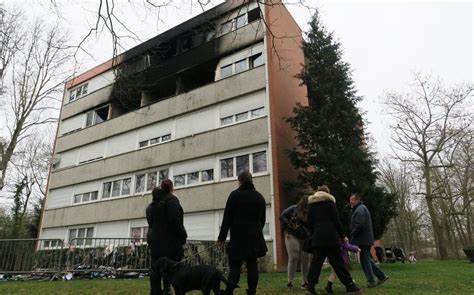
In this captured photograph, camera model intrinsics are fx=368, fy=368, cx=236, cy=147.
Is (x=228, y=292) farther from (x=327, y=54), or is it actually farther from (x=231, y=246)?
(x=327, y=54)

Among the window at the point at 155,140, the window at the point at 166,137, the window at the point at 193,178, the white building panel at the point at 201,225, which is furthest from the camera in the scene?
the window at the point at 155,140

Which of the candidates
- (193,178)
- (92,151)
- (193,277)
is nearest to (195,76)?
(193,178)

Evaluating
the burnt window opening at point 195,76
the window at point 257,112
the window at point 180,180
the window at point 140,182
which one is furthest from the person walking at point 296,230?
the window at point 140,182

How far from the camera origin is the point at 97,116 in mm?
28094

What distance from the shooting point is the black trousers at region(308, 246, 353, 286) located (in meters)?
5.53

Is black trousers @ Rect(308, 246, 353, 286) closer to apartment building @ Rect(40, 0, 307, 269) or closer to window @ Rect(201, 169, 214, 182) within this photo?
apartment building @ Rect(40, 0, 307, 269)

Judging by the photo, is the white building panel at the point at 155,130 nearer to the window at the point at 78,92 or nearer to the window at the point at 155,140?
the window at the point at 155,140

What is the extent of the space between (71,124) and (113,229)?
11494mm

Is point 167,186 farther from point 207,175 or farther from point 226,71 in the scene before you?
point 226,71

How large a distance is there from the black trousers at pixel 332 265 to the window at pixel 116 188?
18938 mm

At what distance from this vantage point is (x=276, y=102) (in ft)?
60.3

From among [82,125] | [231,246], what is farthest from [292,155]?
[82,125]

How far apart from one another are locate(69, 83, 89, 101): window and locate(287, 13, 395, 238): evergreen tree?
19243 mm

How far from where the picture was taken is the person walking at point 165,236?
17.9 feet
